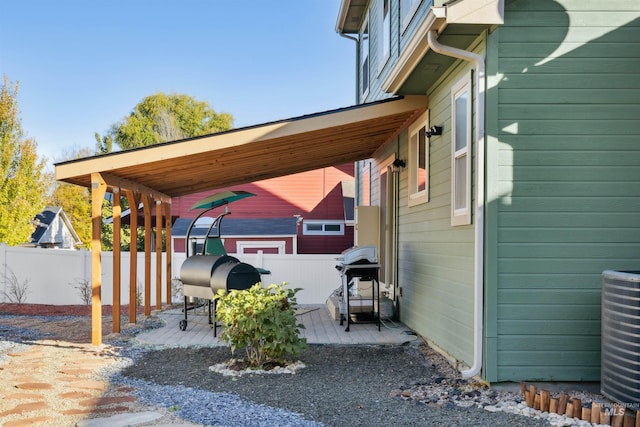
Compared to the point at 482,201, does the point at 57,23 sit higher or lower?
higher

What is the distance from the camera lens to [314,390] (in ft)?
16.4

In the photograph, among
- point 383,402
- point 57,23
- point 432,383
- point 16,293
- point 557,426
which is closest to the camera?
point 557,426

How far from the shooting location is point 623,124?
4766 millimetres

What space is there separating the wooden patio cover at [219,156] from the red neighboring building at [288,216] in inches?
384

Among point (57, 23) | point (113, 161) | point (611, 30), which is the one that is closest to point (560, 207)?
point (611, 30)

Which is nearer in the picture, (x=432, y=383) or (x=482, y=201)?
(x=482, y=201)

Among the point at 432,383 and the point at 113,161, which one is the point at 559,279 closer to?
the point at 432,383

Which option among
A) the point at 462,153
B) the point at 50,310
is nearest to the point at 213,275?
the point at 462,153

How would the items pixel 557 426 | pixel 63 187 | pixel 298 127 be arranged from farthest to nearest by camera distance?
pixel 63 187
pixel 298 127
pixel 557 426

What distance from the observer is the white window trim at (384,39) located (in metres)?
9.14

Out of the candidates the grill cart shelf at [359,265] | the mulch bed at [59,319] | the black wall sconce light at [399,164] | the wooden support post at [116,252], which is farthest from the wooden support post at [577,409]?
the mulch bed at [59,319]

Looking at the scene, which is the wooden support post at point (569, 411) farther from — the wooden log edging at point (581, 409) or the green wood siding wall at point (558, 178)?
the green wood siding wall at point (558, 178)

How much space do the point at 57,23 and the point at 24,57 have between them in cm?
359

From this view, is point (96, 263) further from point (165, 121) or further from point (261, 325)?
point (165, 121)
